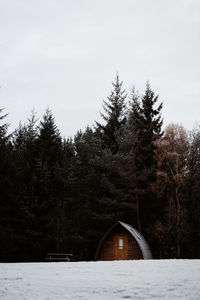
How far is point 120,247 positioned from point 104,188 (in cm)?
669

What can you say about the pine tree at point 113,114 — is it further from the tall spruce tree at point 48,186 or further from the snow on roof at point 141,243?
the snow on roof at point 141,243

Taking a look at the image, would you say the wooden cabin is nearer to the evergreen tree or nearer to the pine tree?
the evergreen tree

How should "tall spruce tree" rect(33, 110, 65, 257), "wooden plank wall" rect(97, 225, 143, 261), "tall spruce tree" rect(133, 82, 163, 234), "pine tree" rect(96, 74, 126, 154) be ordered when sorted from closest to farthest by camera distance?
"wooden plank wall" rect(97, 225, 143, 261) → "tall spruce tree" rect(33, 110, 65, 257) → "tall spruce tree" rect(133, 82, 163, 234) → "pine tree" rect(96, 74, 126, 154)

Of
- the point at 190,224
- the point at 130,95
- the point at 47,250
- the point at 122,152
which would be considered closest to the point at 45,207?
the point at 47,250

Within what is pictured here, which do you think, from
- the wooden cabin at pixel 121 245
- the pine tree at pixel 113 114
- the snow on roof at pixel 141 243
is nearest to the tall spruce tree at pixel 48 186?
the wooden cabin at pixel 121 245

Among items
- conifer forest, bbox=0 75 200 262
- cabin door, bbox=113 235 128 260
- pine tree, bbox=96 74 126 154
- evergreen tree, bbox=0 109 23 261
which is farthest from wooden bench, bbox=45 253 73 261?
pine tree, bbox=96 74 126 154

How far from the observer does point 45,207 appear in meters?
33.3

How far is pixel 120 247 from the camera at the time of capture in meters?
32.9

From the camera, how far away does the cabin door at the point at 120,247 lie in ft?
107

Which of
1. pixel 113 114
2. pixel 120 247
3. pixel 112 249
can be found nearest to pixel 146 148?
pixel 113 114

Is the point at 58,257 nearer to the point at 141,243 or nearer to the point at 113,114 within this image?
the point at 141,243

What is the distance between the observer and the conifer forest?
109 ft

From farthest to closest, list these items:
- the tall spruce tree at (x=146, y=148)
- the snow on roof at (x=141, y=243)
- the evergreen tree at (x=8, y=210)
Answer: the tall spruce tree at (x=146, y=148), the snow on roof at (x=141, y=243), the evergreen tree at (x=8, y=210)

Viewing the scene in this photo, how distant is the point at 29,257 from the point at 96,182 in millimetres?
10151
